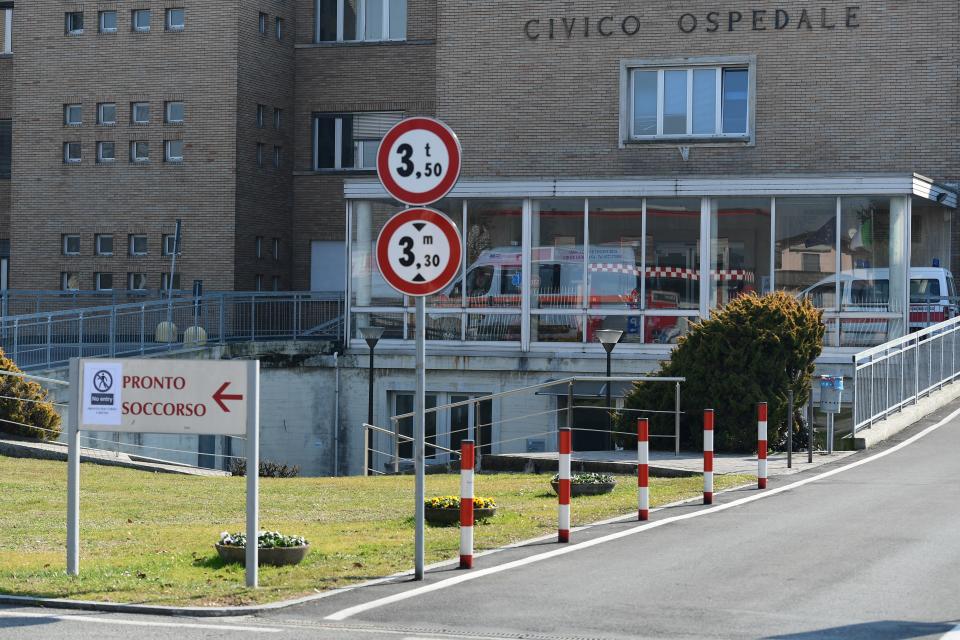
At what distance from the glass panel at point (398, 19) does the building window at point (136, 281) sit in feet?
29.8

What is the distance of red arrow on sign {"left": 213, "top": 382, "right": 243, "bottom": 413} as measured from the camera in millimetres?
9961

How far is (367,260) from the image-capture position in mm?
28562

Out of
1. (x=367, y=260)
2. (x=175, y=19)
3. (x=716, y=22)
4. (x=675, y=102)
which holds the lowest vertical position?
(x=367, y=260)

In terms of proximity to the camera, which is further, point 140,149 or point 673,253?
point 140,149

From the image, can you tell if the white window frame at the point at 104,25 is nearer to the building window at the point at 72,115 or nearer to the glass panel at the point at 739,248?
the building window at the point at 72,115

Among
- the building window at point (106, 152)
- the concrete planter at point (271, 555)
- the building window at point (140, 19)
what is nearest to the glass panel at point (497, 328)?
the building window at point (106, 152)

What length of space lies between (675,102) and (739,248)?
6.73m

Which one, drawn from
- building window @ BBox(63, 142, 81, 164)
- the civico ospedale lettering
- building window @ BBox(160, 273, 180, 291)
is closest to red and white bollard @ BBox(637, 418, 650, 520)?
the civico ospedale lettering

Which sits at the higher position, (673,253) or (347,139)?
(347,139)

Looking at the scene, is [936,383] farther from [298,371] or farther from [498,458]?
[298,371]

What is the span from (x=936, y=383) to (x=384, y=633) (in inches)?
740

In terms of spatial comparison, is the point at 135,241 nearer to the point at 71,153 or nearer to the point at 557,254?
the point at 71,153

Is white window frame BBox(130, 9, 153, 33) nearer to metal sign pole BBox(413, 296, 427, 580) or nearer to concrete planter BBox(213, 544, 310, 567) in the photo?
concrete planter BBox(213, 544, 310, 567)

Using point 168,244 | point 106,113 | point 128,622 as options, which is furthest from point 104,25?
point 128,622
